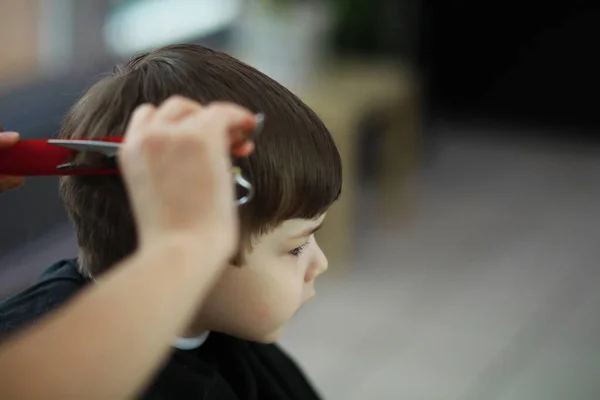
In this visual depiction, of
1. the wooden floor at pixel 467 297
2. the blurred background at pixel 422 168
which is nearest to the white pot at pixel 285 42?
the blurred background at pixel 422 168

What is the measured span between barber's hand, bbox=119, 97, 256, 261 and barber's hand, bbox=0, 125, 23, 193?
17cm

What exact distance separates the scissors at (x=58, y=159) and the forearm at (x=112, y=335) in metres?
0.12

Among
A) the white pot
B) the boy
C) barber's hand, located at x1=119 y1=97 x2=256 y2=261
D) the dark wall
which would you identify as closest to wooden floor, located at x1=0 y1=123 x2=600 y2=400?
the dark wall

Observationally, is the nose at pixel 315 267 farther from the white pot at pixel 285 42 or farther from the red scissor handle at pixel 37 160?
the white pot at pixel 285 42

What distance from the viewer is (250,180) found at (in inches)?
24.6

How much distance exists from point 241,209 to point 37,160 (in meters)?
0.15

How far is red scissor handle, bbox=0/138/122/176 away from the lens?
57cm

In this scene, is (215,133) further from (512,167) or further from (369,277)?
(512,167)

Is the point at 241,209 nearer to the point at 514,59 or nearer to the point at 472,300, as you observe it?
the point at 472,300

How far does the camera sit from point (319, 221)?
2.33 ft

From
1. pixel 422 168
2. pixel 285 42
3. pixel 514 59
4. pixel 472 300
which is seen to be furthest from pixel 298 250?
pixel 514 59

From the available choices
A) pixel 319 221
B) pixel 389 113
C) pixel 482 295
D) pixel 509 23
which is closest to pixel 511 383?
pixel 482 295

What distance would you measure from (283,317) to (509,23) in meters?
3.10

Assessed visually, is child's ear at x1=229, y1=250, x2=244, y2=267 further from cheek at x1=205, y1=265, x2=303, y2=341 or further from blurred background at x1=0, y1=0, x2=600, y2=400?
blurred background at x1=0, y1=0, x2=600, y2=400
